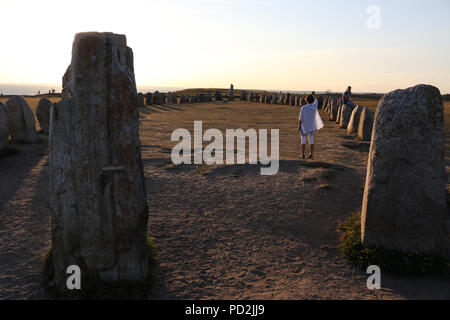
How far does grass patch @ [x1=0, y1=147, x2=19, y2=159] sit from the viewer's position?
10509mm

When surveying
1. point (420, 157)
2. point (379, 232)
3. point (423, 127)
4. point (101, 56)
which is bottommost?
point (379, 232)

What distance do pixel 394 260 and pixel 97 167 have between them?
419 centimetres

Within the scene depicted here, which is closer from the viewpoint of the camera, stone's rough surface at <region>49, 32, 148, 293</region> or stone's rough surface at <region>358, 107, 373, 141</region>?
stone's rough surface at <region>49, 32, 148, 293</region>

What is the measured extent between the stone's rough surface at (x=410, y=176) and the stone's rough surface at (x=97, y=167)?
11.2 feet

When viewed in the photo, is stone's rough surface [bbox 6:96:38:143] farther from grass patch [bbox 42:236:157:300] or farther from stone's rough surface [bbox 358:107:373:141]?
stone's rough surface [bbox 358:107:373:141]

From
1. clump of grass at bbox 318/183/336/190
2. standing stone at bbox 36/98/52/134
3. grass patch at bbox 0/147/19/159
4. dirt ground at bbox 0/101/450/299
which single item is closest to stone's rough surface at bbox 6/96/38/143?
grass patch at bbox 0/147/19/159

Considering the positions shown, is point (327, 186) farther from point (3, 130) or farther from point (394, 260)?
point (3, 130)

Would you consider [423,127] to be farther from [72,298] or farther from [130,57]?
[72,298]

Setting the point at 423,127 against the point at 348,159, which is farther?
the point at 348,159

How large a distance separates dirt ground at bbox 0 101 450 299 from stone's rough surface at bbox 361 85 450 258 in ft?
2.05

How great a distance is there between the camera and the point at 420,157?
494cm
